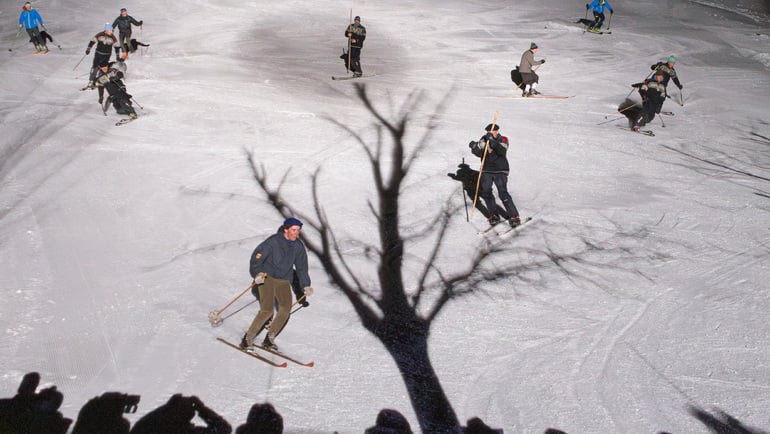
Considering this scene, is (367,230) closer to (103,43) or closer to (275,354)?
(275,354)

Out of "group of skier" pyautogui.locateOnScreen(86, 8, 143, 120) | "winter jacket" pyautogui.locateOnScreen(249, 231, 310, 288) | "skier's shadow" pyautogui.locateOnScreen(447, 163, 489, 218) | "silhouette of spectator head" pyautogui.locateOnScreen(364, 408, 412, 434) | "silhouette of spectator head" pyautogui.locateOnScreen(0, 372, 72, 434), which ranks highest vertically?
"group of skier" pyautogui.locateOnScreen(86, 8, 143, 120)

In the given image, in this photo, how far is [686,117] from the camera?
15.1 m

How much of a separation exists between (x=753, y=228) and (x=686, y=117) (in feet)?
20.2

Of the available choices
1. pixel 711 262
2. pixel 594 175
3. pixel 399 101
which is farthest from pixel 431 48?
pixel 711 262

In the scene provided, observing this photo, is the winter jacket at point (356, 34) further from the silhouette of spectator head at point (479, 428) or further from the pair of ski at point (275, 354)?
the silhouette of spectator head at point (479, 428)

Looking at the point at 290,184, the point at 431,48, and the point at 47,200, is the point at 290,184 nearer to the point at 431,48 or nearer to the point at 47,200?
the point at 47,200

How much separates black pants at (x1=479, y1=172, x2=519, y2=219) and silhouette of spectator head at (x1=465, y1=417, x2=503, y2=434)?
4430mm

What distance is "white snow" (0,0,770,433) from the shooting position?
639cm

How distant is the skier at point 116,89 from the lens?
41.5 feet

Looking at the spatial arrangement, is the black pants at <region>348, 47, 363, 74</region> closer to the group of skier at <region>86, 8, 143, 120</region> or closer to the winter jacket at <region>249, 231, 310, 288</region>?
the group of skier at <region>86, 8, 143, 120</region>

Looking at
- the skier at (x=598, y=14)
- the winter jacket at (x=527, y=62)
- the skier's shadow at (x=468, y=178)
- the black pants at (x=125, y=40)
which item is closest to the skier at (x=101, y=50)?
the black pants at (x=125, y=40)

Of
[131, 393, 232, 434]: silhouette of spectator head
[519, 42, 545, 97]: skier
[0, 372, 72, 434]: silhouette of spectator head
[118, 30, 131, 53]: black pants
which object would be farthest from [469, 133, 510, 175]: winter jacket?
[118, 30, 131, 53]: black pants

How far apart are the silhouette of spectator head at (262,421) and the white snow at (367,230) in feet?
0.44

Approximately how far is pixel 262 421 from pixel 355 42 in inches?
504
